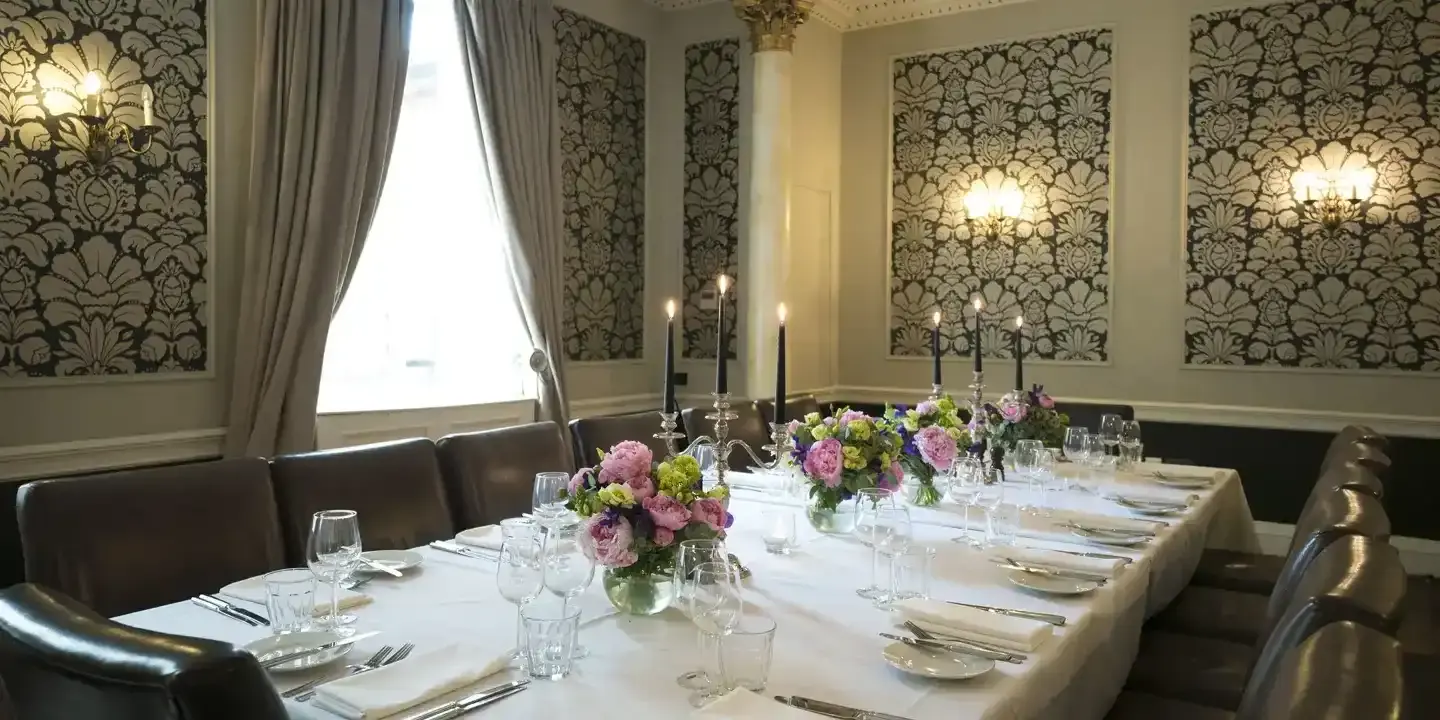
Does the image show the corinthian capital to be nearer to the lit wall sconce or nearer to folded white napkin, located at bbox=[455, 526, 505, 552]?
the lit wall sconce

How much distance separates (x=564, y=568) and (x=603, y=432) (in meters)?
1.66

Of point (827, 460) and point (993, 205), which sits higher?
point (993, 205)

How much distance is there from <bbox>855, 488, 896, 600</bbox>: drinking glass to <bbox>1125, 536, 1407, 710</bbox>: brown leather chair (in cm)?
61

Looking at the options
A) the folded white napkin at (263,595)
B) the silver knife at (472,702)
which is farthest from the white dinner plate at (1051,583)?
the folded white napkin at (263,595)

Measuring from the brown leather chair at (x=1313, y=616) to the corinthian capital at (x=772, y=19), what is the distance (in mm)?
3765

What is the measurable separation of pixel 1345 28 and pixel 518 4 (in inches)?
149

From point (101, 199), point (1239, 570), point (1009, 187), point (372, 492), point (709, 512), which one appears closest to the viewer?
point (709, 512)

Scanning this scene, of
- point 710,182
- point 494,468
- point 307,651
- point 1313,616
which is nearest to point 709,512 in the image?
point 307,651

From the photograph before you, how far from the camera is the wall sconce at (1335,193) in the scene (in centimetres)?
453

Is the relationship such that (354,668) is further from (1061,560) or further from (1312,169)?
(1312,169)

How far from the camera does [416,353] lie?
4.28 meters

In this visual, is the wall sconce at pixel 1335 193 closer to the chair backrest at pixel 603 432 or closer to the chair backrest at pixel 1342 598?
the chair backrest at pixel 603 432

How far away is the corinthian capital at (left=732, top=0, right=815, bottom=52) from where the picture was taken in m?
5.06

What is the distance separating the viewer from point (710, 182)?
17.7ft
